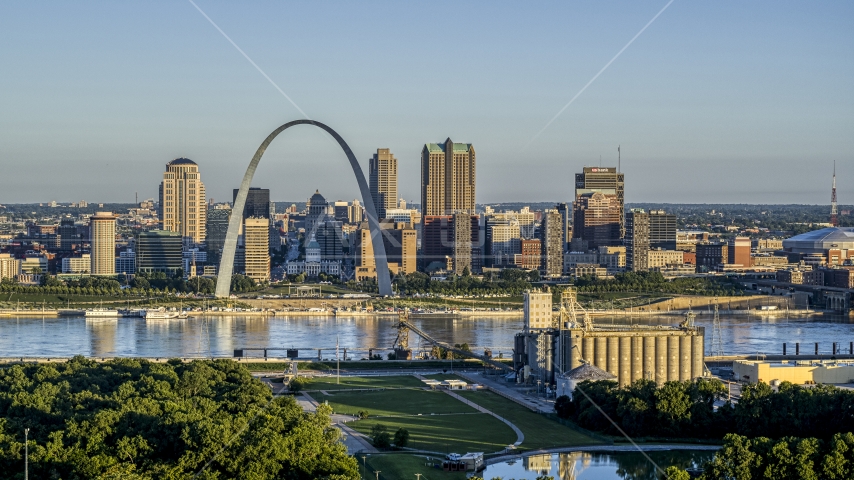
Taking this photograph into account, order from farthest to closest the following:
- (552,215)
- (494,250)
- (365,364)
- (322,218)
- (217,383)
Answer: (322,218) → (494,250) → (552,215) → (365,364) → (217,383)

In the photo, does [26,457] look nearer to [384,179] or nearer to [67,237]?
[67,237]

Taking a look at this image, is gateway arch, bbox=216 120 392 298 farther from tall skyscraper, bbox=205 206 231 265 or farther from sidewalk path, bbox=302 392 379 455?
sidewalk path, bbox=302 392 379 455

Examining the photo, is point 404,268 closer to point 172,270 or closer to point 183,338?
point 172,270

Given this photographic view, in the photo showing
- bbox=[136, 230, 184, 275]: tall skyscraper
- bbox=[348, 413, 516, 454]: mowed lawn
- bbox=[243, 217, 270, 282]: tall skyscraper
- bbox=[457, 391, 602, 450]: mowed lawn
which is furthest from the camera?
bbox=[136, 230, 184, 275]: tall skyscraper

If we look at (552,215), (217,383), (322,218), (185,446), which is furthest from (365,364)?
(322,218)

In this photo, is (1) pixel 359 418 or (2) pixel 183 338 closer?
(1) pixel 359 418

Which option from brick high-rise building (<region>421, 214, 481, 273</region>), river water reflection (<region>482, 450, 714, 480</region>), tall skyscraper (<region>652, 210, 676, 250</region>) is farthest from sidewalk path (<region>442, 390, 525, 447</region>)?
tall skyscraper (<region>652, 210, 676, 250</region>)
